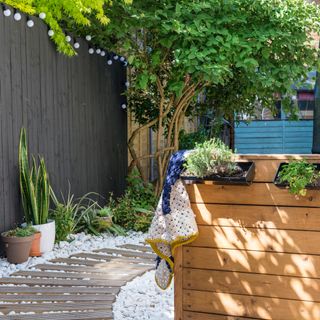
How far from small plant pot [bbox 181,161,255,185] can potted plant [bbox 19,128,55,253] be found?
241 cm

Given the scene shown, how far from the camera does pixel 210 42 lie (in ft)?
18.0

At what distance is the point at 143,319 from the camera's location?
10.1 feet

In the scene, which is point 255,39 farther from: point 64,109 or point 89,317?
point 89,317

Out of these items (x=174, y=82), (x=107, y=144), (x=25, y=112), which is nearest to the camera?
(x=25, y=112)

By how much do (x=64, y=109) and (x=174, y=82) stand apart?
1.37 metres

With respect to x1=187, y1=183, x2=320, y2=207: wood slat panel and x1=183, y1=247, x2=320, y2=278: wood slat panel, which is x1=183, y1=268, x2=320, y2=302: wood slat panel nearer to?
x1=183, y1=247, x2=320, y2=278: wood slat panel

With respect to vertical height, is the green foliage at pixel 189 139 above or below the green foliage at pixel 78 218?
above

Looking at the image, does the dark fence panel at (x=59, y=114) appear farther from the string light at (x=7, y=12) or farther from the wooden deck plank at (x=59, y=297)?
the wooden deck plank at (x=59, y=297)

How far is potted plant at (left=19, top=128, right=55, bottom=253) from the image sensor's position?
4.66 meters

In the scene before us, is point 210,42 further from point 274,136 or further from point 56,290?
point 274,136

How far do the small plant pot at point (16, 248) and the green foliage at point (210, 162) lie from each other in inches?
86.0

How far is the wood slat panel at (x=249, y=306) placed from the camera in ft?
8.16

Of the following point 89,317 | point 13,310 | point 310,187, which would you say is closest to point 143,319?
point 89,317

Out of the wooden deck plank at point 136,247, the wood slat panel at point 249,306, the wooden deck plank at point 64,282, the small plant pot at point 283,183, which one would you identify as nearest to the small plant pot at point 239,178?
the small plant pot at point 283,183
